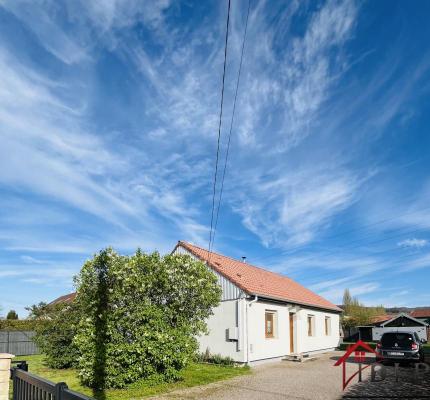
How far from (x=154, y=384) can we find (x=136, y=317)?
6.27ft

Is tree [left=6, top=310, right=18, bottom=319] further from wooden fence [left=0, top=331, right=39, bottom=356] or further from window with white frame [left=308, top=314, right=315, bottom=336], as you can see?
window with white frame [left=308, top=314, right=315, bottom=336]

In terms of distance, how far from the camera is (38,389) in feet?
15.2

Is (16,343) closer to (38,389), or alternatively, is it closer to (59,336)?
(59,336)

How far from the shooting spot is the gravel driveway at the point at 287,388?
10.1 meters

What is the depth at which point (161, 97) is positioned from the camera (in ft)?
41.5

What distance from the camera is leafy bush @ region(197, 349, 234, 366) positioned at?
16.2 m

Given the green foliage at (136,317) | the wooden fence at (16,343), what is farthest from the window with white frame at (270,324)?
the wooden fence at (16,343)

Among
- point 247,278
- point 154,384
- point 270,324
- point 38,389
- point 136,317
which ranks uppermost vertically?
point 247,278

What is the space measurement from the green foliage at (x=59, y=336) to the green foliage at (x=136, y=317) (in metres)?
4.18

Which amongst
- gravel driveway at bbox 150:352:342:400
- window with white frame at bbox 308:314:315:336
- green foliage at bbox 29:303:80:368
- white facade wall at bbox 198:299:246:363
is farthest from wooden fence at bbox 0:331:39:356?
window with white frame at bbox 308:314:315:336

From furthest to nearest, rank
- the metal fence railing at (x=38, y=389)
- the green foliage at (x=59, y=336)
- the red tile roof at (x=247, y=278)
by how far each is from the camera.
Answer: the red tile roof at (x=247, y=278) < the green foliage at (x=59, y=336) < the metal fence railing at (x=38, y=389)

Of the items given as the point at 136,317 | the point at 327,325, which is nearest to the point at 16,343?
the point at 136,317

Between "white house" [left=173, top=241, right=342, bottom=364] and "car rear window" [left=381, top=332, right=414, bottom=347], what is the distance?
427cm

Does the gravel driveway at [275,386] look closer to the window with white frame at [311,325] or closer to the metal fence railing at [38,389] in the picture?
the metal fence railing at [38,389]
